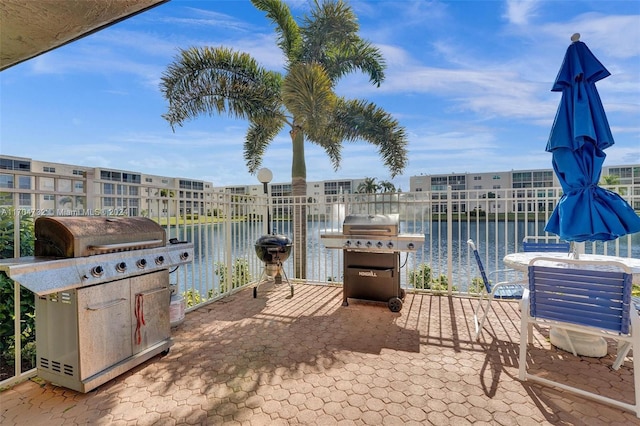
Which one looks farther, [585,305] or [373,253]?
[373,253]

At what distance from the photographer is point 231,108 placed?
6688 millimetres

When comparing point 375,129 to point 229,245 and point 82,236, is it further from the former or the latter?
point 82,236

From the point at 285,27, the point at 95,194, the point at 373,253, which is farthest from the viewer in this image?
the point at 285,27

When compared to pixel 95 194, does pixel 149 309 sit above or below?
below

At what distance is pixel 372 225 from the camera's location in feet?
13.0

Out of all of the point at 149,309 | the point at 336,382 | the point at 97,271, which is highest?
the point at 97,271

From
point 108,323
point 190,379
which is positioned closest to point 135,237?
point 108,323

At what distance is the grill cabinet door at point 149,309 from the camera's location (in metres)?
2.42

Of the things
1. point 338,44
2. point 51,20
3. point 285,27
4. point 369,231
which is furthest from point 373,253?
point 285,27

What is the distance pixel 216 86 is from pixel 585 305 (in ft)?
24.0

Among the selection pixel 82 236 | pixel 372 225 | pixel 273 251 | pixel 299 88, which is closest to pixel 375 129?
pixel 299 88

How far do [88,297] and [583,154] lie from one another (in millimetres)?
4639

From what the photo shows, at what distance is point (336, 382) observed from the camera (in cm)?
223

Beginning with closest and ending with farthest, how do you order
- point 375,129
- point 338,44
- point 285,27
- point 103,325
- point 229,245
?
1. point 103,325
2. point 229,245
3. point 338,44
4. point 285,27
5. point 375,129
